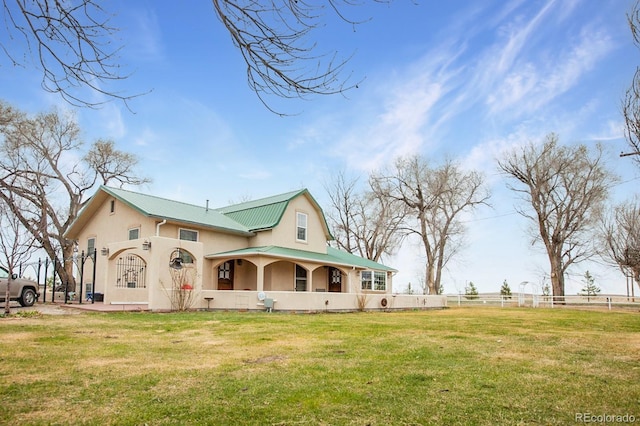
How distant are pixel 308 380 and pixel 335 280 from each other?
23.1 m

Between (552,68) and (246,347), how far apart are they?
14836 mm

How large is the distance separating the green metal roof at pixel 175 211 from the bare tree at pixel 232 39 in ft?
48.9

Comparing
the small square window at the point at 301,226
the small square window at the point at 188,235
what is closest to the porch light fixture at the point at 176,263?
the small square window at the point at 188,235

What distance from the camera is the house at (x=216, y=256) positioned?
1675 cm

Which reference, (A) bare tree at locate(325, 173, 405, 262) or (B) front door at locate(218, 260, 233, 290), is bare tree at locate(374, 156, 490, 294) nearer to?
(A) bare tree at locate(325, 173, 405, 262)

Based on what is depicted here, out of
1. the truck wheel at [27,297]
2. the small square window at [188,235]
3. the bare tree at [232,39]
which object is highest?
the bare tree at [232,39]

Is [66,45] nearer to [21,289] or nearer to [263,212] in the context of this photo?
[21,289]

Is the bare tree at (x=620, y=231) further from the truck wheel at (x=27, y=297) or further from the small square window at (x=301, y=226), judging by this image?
the truck wheel at (x=27, y=297)

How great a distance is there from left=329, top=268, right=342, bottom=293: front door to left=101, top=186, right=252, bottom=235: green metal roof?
6.92 metres

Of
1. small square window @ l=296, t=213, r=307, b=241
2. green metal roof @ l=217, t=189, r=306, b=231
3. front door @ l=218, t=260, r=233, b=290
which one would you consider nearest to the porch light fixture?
front door @ l=218, t=260, r=233, b=290

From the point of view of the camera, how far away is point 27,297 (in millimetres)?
17344

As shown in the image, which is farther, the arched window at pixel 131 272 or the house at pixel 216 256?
the arched window at pixel 131 272

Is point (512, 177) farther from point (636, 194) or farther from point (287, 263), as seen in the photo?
point (287, 263)

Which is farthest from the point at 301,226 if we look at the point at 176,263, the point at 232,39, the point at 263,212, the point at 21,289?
the point at 232,39
